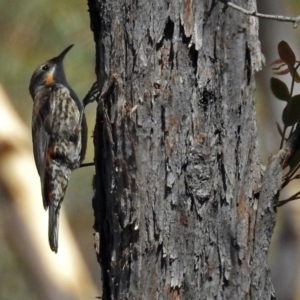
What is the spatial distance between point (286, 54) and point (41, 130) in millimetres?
2587

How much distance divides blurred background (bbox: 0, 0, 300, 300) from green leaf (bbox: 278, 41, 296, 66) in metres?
1.04

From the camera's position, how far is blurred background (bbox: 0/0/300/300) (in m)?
3.97

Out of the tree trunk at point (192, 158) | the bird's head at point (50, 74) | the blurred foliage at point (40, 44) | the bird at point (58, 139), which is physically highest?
the blurred foliage at point (40, 44)

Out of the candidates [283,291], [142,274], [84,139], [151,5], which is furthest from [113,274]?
[283,291]

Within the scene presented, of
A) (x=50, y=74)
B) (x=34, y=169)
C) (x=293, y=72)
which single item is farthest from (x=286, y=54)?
(x=50, y=74)

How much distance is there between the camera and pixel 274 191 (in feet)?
7.52

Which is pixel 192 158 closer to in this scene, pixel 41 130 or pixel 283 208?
pixel 41 130

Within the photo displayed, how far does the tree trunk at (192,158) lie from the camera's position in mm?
2295

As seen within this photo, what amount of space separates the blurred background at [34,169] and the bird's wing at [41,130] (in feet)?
0.25

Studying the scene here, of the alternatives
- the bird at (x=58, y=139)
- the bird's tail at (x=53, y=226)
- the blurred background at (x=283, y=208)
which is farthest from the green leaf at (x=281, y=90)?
the blurred background at (x=283, y=208)

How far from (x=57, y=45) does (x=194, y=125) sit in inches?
285

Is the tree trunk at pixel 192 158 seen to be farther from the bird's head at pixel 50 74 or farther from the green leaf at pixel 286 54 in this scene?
the bird's head at pixel 50 74

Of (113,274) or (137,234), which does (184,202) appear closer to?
(137,234)

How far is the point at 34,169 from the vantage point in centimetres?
422
